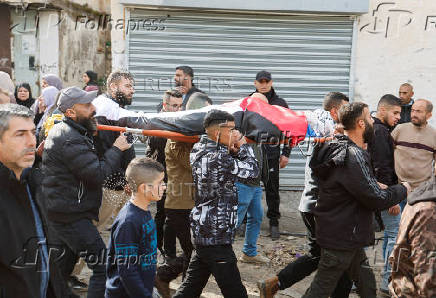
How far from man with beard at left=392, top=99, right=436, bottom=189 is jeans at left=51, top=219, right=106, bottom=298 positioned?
3.51m

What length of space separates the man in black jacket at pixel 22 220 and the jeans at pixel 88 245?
1.15 meters

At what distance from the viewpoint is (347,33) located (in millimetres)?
9047

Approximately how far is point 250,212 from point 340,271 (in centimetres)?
202

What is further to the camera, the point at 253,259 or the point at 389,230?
the point at 253,259

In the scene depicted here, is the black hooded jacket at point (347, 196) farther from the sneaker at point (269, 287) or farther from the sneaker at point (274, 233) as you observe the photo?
the sneaker at point (274, 233)

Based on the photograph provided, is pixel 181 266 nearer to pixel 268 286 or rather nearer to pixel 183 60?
pixel 268 286

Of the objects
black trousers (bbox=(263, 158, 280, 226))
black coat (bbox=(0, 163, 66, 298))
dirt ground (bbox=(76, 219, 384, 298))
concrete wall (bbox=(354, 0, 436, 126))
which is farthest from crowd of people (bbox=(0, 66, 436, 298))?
concrete wall (bbox=(354, 0, 436, 126))

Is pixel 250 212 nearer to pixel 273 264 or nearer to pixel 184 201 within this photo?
pixel 273 264

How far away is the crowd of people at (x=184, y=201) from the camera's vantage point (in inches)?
108

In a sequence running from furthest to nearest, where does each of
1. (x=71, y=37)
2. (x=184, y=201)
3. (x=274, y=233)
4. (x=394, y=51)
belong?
(x=71, y=37)
(x=394, y=51)
(x=274, y=233)
(x=184, y=201)

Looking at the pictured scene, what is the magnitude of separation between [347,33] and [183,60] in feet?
9.37

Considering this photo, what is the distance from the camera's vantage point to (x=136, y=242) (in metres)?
3.50

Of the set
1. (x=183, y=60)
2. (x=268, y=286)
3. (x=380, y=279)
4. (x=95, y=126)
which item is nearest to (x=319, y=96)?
(x=183, y=60)

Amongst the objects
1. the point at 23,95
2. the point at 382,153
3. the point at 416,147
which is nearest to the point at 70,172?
the point at 382,153
